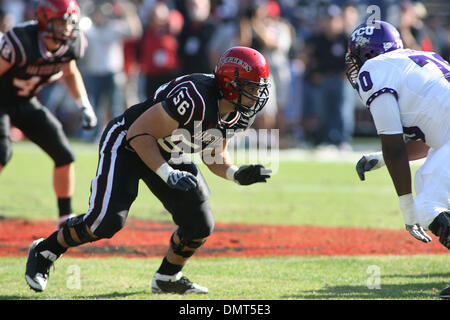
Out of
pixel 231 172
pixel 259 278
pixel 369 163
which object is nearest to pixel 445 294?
pixel 369 163

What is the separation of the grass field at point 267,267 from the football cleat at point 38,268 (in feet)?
0.25

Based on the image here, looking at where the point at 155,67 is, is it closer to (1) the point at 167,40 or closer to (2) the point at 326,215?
(1) the point at 167,40

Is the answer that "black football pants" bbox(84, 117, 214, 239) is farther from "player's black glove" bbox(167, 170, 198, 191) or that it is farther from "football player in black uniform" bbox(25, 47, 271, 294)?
"player's black glove" bbox(167, 170, 198, 191)

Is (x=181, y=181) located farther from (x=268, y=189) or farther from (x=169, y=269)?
(x=268, y=189)

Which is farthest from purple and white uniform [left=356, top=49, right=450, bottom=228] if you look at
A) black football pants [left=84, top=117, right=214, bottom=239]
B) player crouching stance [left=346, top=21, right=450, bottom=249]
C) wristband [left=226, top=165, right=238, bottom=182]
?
black football pants [left=84, top=117, right=214, bottom=239]

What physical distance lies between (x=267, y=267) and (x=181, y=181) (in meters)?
1.43

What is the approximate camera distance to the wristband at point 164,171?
4.24 m

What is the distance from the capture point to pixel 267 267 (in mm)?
5316

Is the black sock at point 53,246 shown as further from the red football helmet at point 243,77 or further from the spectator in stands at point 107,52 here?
the spectator in stands at point 107,52

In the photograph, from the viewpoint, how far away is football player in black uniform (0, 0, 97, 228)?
6012mm

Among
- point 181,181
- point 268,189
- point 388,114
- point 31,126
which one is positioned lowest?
point 268,189

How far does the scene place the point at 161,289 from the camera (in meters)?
4.70
